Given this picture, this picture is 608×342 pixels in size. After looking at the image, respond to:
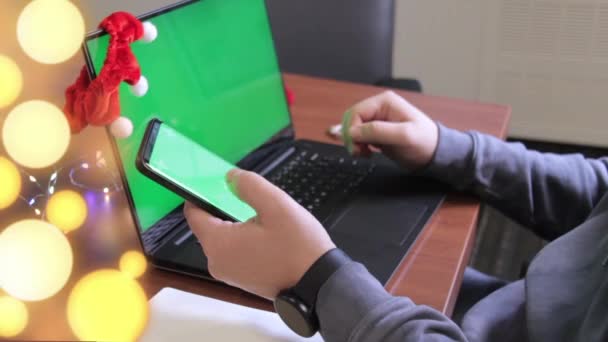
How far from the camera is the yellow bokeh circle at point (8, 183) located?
2.17 feet

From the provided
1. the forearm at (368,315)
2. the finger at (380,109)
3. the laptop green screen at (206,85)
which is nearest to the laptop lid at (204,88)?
the laptop green screen at (206,85)

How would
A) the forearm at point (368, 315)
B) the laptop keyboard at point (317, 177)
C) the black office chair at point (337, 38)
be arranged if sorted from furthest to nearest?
1. the black office chair at point (337, 38)
2. the laptop keyboard at point (317, 177)
3. the forearm at point (368, 315)

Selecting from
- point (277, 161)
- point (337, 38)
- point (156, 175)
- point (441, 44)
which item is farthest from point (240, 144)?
point (441, 44)

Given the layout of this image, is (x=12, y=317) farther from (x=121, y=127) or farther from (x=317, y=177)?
(x=317, y=177)

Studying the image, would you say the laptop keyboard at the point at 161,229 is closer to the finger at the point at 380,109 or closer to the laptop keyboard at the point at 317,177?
the laptop keyboard at the point at 317,177

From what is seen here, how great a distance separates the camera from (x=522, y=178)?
2.70 feet

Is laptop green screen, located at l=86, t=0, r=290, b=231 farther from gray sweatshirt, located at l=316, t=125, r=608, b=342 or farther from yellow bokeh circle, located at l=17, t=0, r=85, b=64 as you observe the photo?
gray sweatshirt, located at l=316, t=125, r=608, b=342

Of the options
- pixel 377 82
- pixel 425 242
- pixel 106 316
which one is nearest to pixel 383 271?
pixel 425 242

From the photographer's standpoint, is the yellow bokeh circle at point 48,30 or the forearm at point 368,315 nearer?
the forearm at point 368,315

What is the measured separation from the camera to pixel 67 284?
627mm

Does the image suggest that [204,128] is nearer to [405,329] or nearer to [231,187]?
[231,187]

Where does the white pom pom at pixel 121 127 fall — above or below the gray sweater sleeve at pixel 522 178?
above

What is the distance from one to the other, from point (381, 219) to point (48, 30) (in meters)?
0.40

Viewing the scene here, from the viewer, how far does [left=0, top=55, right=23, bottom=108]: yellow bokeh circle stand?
66 centimetres
